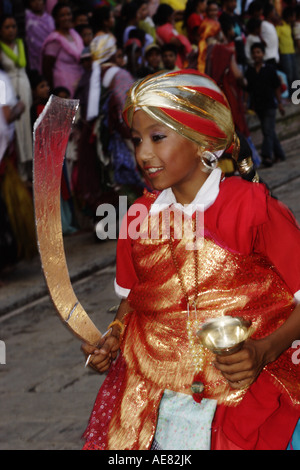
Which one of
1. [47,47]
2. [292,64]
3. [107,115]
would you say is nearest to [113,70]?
[107,115]

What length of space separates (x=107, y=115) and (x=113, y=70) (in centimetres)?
45

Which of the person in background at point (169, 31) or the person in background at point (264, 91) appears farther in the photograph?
the person in background at point (264, 91)

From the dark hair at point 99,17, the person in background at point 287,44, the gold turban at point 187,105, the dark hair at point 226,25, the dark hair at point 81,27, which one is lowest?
the person in background at point 287,44

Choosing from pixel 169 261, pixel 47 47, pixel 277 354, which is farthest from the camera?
pixel 47 47

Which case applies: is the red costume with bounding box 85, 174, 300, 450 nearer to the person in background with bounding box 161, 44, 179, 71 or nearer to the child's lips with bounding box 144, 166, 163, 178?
the child's lips with bounding box 144, 166, 163, 178

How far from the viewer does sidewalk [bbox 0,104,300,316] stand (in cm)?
764

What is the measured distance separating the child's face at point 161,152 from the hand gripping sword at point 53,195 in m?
0.24

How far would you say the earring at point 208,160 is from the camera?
245cm

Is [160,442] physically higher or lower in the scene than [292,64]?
higher

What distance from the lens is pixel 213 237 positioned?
Answer: 237 cm

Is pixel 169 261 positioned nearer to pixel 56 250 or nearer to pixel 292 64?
pixel 56 250

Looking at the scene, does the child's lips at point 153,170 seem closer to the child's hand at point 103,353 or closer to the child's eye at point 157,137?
the child's eye at point 157,137

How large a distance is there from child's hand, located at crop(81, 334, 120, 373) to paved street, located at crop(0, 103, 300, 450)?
4.98ft

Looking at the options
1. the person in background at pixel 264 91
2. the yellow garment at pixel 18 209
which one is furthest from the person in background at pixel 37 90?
the person in background at pixel 264 91
